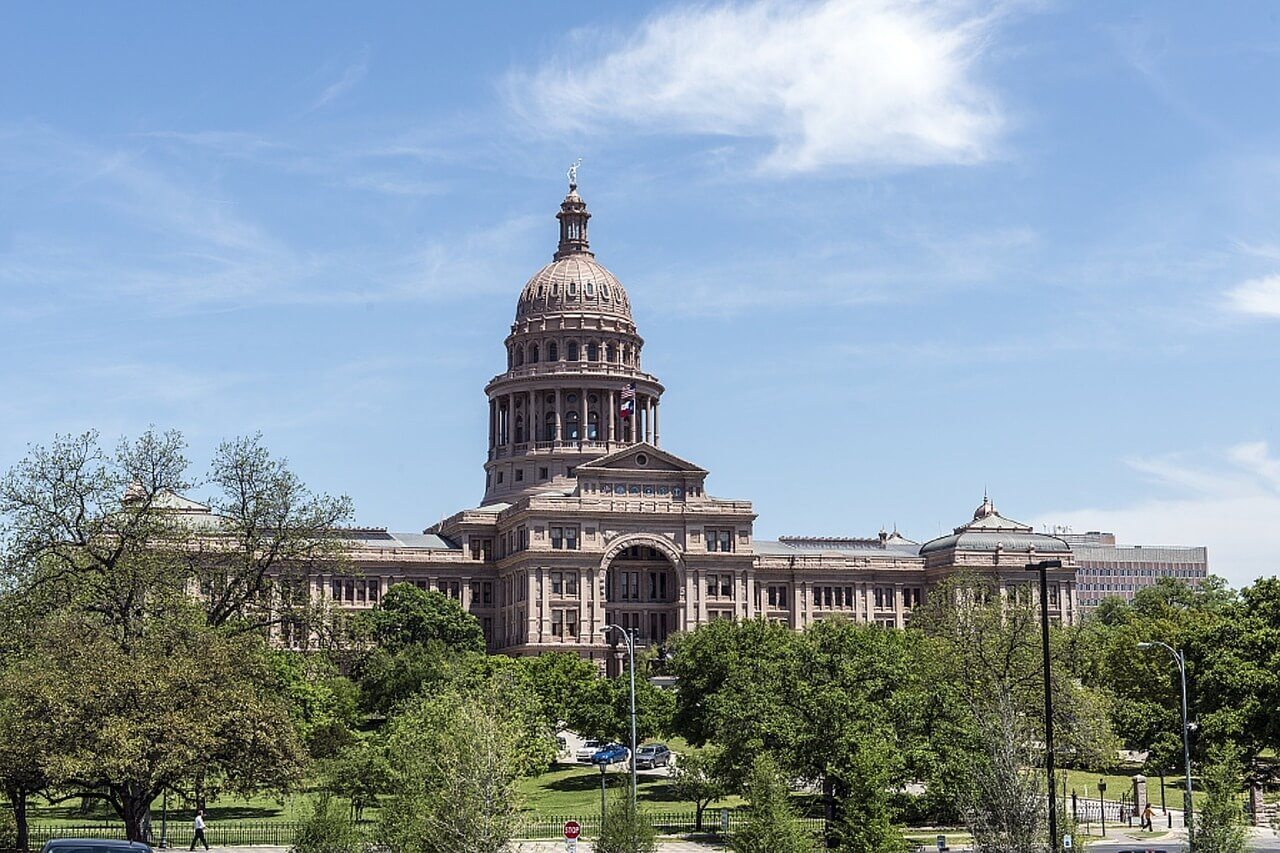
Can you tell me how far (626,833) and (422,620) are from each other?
3941 inches

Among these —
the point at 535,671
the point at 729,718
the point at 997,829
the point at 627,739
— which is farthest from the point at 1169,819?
the point at 535,671

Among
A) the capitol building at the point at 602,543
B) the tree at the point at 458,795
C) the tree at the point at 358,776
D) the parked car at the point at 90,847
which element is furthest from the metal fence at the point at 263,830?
the capitol building at the point at 602,543

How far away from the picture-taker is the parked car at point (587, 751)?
108688 mm

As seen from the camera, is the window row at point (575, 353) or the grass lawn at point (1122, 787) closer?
the grass lawn at point (1122, 787)

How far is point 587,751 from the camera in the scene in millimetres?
112000

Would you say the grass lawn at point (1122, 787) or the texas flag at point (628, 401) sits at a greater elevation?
the texas flag at point (628, 401)

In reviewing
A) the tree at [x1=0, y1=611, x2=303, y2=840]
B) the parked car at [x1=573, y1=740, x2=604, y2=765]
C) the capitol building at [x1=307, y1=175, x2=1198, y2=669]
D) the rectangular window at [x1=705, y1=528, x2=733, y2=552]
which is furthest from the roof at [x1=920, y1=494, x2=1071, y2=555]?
the tree at [x1=0, y1=611, x2=303, y2=840]

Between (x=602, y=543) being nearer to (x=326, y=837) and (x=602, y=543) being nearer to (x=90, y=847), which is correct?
(x=326, y=837)

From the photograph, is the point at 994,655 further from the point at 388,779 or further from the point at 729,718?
the point at 388,779

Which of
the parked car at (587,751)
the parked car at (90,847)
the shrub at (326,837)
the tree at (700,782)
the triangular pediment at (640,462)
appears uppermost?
the triangular pediment at (640,462)

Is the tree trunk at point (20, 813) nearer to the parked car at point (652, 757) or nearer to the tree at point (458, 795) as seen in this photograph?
the tree at point (458, 795)

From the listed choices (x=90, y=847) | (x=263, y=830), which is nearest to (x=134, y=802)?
(x=263, y=830)

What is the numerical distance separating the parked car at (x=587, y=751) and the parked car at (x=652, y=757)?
2.95 m

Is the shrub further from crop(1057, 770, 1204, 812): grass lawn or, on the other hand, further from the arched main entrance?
the arched main entrance
